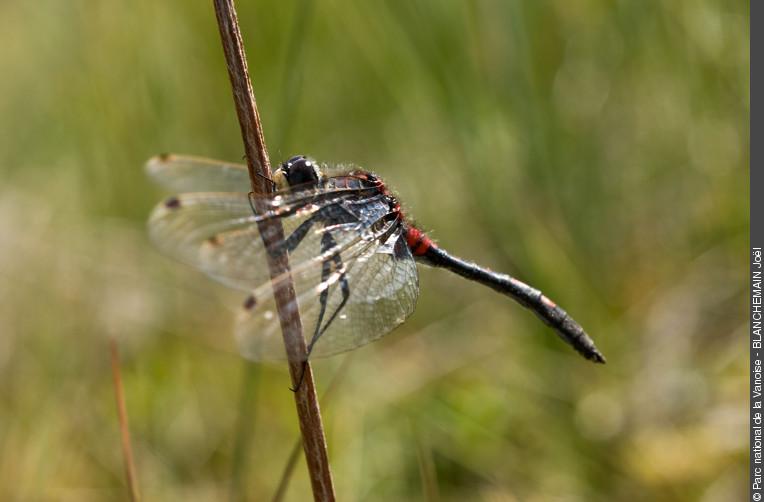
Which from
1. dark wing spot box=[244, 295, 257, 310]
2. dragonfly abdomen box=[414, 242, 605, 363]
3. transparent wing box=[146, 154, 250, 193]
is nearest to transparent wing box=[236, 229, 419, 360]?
dark wing spot box=[244, 295, 257, 310]

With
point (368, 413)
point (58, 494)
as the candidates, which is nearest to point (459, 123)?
point (368, 413)

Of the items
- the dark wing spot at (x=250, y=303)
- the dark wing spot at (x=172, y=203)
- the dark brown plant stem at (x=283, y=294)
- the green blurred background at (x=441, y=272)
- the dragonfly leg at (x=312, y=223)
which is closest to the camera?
the dark brown plant stem at (x=283, y=294)

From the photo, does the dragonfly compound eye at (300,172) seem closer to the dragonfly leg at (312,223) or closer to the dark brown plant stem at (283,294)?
the dragonfly leg at (312,223)

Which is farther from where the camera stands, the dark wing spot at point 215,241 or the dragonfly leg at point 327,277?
the dark wing spot at point 215,241

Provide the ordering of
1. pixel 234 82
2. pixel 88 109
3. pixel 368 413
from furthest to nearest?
pixel 88 109 → pixel 368 413 → pixel 234 82

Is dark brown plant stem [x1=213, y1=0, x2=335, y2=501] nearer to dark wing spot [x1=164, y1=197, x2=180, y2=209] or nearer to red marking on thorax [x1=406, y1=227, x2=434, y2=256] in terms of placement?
dark wing spot [x1=164, y1=197, x2=180, y2=209]

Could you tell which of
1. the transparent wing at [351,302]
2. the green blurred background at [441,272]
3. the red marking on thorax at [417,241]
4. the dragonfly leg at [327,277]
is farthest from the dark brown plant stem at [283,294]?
the red marking on thorax at [417,241]

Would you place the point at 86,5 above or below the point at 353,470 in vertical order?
above

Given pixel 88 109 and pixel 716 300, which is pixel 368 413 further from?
pixel 88 109

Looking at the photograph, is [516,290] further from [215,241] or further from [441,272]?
[441,272]
